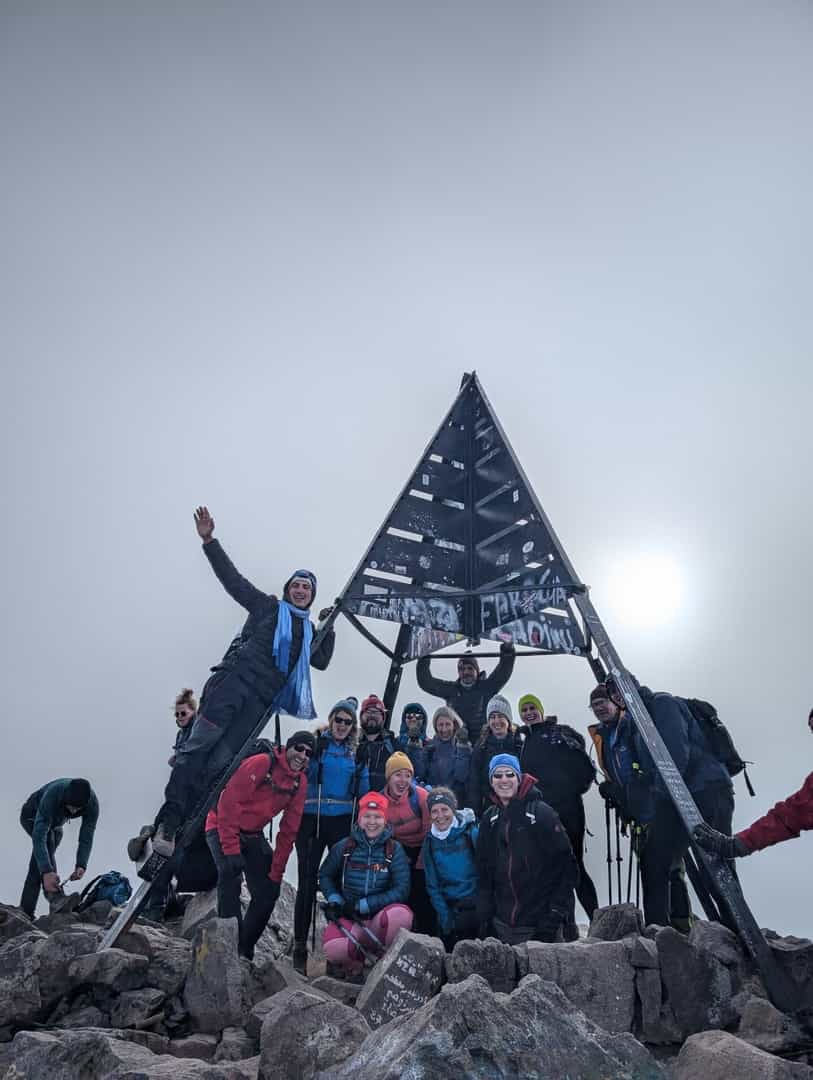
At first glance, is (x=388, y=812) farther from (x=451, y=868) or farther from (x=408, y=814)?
(x=451, y=868)

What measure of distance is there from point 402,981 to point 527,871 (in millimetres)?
1719

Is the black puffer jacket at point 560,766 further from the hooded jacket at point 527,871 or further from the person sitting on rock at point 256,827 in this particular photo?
the person sitting on rock at point 256,827

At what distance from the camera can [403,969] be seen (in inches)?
193

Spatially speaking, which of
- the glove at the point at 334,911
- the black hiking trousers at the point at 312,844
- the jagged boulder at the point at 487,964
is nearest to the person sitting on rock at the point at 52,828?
the black hiking trousers at the point at 312,844

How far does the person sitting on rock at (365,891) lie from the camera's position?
6.27 metres

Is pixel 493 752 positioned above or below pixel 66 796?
above

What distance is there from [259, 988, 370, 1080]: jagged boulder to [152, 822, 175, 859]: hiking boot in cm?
285

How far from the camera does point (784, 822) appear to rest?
510 cm

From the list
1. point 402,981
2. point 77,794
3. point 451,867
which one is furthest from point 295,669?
point 402,981

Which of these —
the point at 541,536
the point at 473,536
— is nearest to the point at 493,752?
the point at 541,536

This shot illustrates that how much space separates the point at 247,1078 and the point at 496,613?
662cm

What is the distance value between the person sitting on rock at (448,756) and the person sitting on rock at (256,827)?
1.86m

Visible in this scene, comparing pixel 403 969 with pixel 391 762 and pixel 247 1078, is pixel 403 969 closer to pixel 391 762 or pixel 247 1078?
pixel 247 1078

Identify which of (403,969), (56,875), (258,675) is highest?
(258,675)
